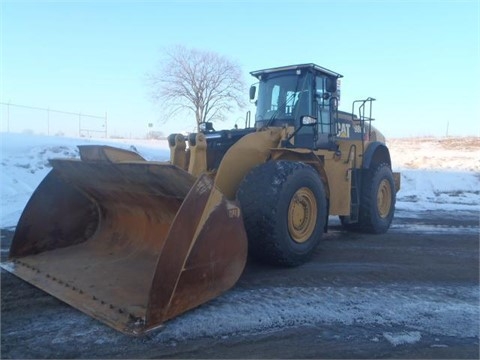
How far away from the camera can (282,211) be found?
490 centimetres

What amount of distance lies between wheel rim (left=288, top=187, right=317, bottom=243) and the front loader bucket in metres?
1.25

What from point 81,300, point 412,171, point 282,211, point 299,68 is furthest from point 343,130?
point 412,171

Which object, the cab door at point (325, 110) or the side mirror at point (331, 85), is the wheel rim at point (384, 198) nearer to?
the cab door at point (325, 110)

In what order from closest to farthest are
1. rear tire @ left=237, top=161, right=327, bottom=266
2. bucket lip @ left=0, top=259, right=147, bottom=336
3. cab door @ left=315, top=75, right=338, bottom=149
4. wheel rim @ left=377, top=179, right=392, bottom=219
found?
bucket lip @ left=0, top=259, right=147, bottom=336, rear tire @ left=237, top=161, right=327, bottom=266, cab door @ left=315, top=75, right=338, bottom=149, wheel rim @ left=377, top=179, right=392, bottom=219

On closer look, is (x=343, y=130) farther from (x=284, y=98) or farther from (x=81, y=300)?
(x=81, y=300)

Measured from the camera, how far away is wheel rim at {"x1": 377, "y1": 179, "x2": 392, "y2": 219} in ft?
27.1

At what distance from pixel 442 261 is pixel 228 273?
361 centimetres

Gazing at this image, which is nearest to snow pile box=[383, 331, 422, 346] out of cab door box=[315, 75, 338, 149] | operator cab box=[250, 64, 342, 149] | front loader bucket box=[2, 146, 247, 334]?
front loader bucket box=[2, 146, 247, 334]

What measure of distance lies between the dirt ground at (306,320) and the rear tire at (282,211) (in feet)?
0.89

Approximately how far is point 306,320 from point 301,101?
145 inches

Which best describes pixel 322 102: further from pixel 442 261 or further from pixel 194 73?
pixel 194 73

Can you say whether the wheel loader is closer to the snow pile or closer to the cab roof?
the cab roof

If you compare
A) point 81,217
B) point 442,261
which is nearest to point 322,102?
point 442,261

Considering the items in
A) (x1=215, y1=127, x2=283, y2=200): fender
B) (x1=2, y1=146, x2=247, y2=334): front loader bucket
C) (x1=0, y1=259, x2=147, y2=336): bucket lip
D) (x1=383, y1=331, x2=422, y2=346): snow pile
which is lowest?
(x1=383, y1=331, x2=422, y2=346): snow pile
